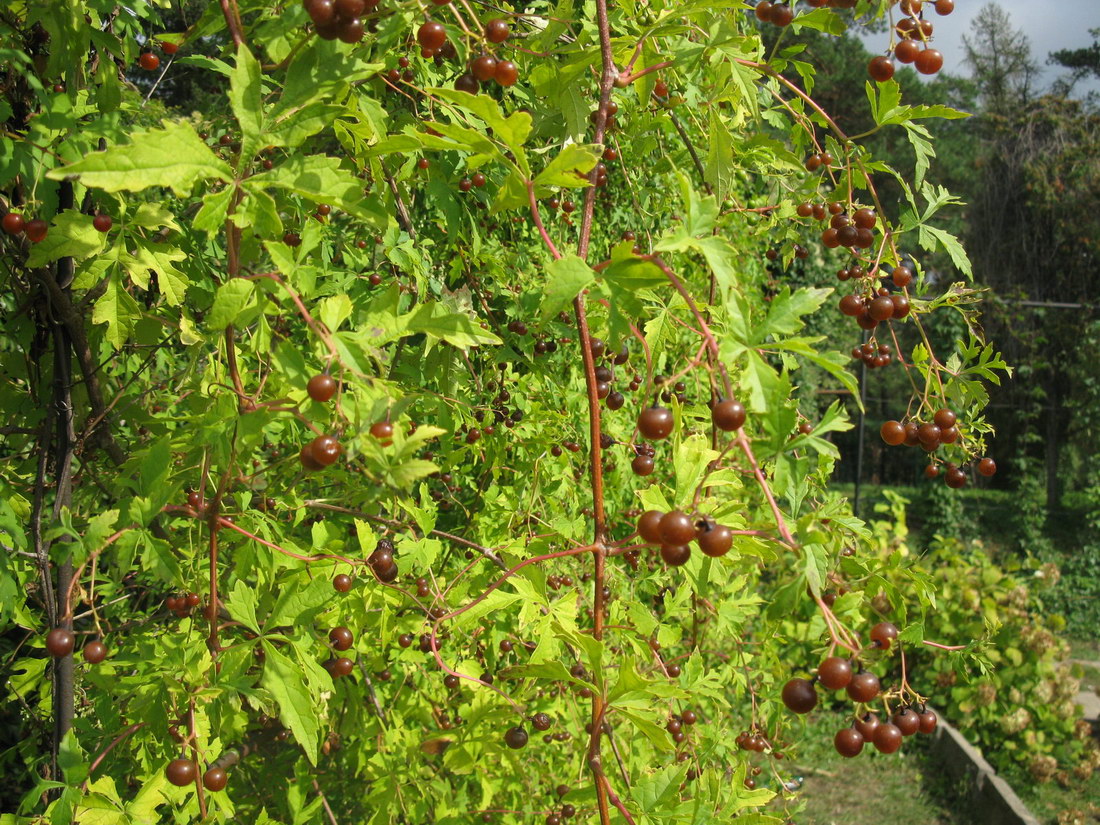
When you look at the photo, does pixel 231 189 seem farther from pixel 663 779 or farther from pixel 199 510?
pixel 663 779

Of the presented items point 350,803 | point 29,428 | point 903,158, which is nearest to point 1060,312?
point 903,158

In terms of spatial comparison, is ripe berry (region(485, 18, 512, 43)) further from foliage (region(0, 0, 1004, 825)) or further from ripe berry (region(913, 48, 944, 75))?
ripe berry (region(913, 48, 944, 75))

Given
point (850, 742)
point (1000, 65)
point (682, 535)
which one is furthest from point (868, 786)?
point (1000, 65)

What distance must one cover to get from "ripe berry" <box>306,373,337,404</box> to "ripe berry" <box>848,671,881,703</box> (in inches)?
31.3

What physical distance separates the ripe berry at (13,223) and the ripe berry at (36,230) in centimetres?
2

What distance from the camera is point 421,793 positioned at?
2.03 metres

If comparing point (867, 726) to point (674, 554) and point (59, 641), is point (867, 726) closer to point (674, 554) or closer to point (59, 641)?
point (674, 554)

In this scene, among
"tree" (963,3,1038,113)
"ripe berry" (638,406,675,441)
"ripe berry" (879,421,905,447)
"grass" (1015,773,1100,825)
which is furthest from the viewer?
"tree" (963,3,1038,113)

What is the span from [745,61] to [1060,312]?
1563cm

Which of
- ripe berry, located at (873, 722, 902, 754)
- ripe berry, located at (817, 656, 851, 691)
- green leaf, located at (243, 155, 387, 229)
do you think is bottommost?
ripe berry, located at (873, 722, 902, 754)

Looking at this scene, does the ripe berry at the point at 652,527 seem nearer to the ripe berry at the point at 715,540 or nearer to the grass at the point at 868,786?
the ripe berry at the point at 715,540

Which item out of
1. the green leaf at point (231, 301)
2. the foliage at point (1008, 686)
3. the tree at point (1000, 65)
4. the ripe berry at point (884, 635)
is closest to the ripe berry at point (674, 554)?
the ripe berry at point (884, 635)

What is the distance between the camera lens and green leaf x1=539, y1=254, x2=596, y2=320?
1119 millimetres

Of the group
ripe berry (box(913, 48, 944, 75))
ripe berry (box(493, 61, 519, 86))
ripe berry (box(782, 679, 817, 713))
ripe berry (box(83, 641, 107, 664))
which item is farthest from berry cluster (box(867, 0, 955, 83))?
ripe berry (box(83, 641, 107, 664))
